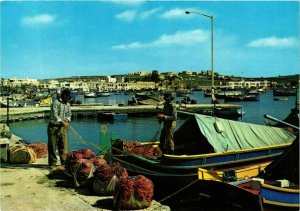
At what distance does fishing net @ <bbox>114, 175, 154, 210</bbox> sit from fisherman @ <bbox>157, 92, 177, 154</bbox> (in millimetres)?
4457

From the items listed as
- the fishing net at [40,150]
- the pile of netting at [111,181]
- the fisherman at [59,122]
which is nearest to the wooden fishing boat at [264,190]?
the pile of netting at [111,181]

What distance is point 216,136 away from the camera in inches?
558

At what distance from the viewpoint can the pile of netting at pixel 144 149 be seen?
1560 centimetres

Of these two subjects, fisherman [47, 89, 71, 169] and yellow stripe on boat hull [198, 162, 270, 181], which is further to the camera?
fisherman [47, 89, 71, 169]

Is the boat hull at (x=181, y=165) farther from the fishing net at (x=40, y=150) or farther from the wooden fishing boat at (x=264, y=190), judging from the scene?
the fishing net at (x=40, y=150)

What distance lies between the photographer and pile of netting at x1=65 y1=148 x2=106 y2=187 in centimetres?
1091

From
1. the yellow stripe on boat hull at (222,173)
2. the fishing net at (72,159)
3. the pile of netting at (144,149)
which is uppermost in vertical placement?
the fishing net at (72,159)

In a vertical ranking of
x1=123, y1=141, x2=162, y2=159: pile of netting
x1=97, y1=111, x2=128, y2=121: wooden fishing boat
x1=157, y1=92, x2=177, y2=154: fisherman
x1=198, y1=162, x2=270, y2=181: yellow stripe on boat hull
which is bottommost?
x1=97, y1=111, x2=128, y2=121: wooden fishing boat

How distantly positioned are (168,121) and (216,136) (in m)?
1.80

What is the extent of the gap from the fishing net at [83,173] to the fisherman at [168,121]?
328 centimetres

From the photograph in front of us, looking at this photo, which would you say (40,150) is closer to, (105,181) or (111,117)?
(105,181)

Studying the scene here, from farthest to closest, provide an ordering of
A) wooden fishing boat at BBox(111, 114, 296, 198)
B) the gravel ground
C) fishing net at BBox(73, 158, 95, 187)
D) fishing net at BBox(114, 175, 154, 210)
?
wooden fishing boat at BBox(111, 114, 296, 198), fishing net at BBox(73, 158, 95, 187), the gravel ground, fishing net at BBox(114, 175, 154, 210)

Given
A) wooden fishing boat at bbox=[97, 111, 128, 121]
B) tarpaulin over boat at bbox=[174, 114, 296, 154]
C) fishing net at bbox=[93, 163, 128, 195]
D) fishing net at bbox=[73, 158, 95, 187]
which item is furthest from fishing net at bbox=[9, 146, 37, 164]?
wooden fishing boat at bbox=[97, 111, 128, 121]

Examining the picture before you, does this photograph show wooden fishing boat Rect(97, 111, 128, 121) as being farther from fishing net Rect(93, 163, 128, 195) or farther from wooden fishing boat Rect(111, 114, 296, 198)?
fishing net Rect(93, 163, 128, 195)
